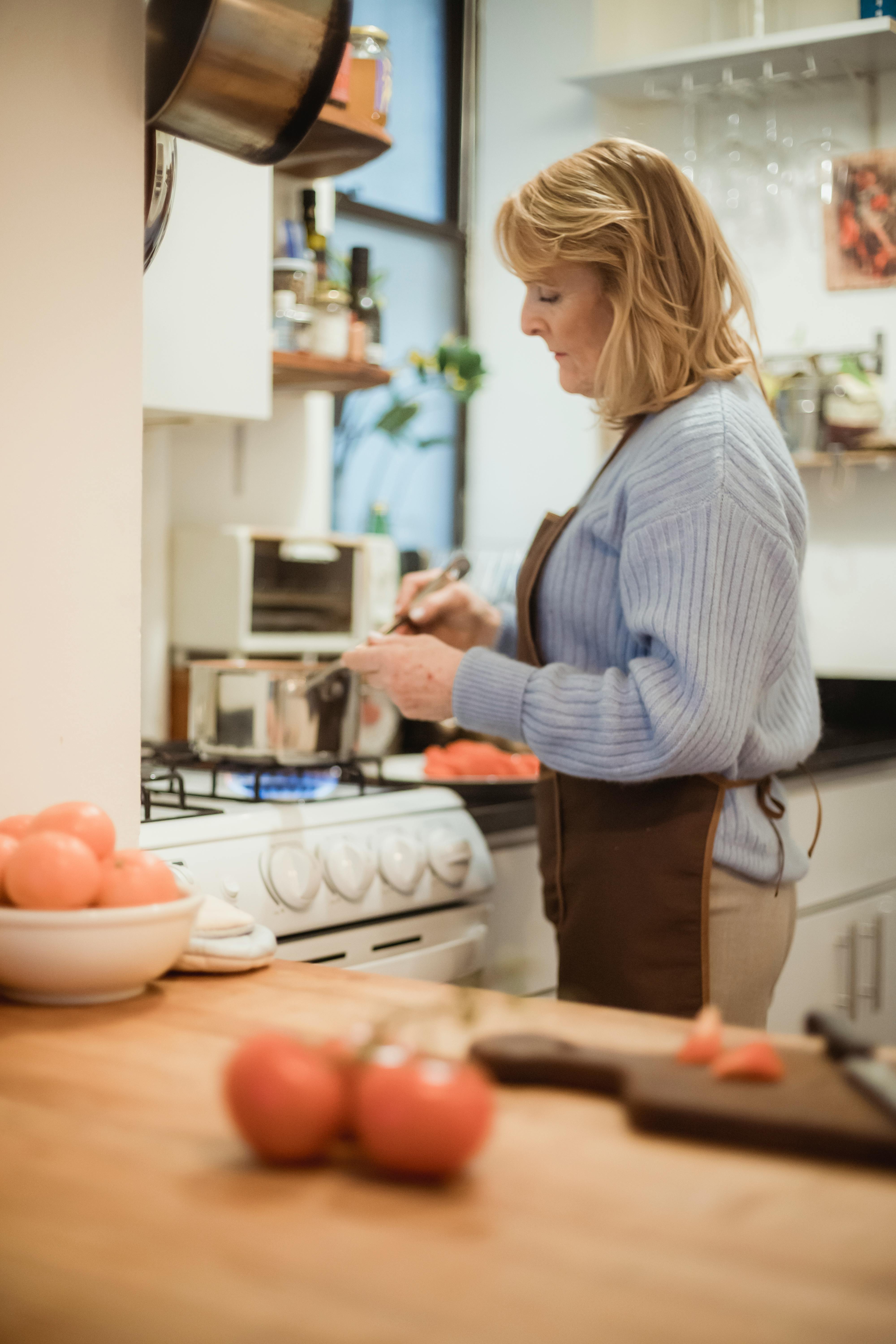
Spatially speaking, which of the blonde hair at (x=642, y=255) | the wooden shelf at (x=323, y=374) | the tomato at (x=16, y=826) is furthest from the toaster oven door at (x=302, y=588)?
the tomato at (x=16, y=826)

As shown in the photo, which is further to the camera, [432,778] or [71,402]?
[432,778]

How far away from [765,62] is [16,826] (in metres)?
2.72

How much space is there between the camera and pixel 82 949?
97 cm

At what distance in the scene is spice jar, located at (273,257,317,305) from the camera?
2346 millimetres

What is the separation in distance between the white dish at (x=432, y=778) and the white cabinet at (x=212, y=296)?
619 millimetres

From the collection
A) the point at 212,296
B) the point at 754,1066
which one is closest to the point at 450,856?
the point at 212,296

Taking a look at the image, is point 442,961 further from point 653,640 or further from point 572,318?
point 572,318

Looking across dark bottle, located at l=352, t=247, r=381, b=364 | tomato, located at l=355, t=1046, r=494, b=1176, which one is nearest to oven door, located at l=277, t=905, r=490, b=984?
tomato, located at l=355, t=1046, r=494, b=1176

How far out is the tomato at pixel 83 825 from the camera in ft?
3.33

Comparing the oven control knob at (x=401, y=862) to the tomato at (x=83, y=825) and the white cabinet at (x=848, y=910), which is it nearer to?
the tomato at (x=83, y=825)

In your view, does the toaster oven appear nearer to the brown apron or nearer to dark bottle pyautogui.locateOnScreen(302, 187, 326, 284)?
dark bottle pyautogui.locateOnScreen(302, 187, 326, 284)

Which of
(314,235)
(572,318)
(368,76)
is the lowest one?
(572,318)

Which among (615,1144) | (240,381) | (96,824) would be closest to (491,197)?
(240,381)

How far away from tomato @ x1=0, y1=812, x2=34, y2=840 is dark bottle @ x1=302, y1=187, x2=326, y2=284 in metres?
1.60
